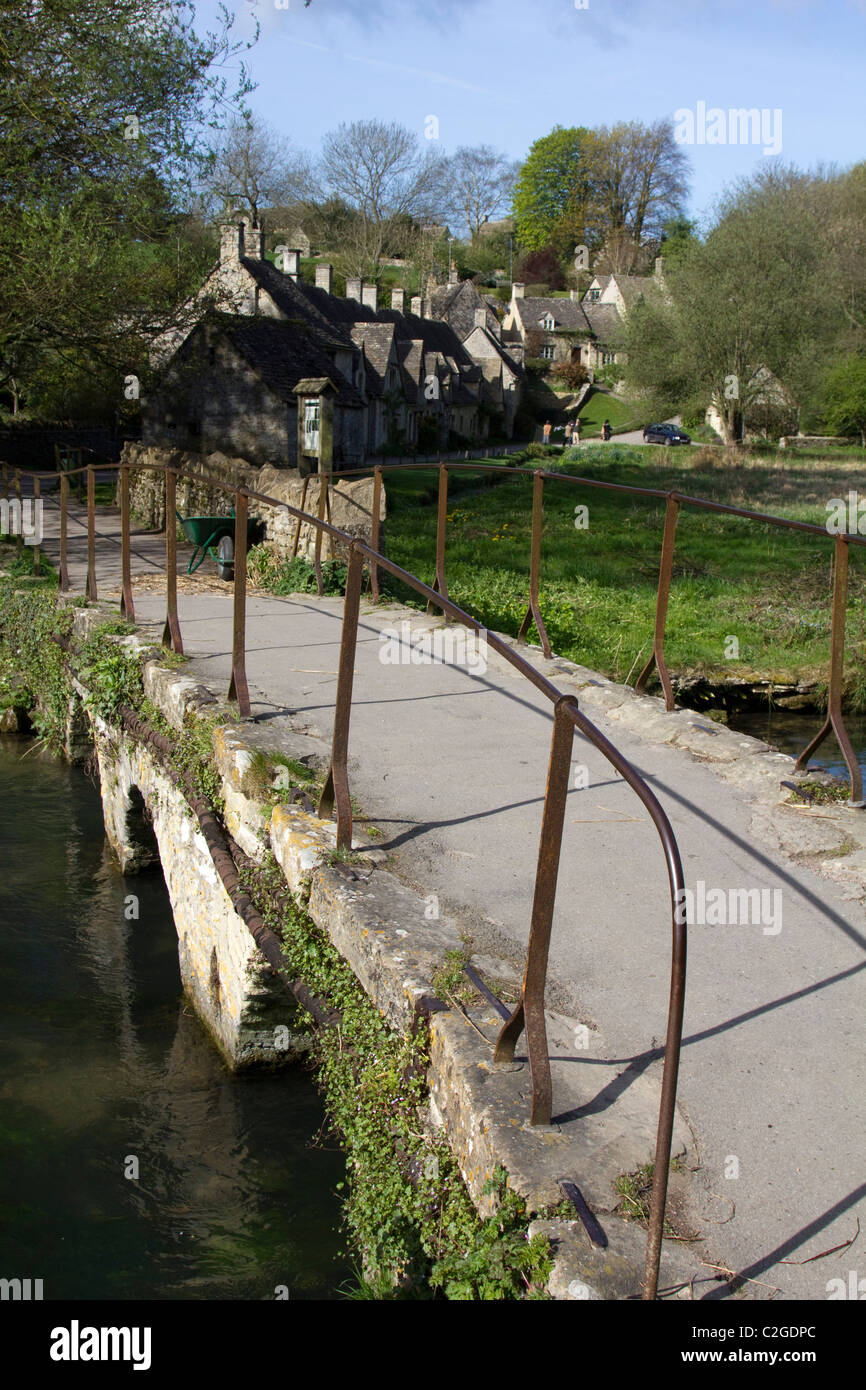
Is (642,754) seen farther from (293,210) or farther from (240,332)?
(293,210)

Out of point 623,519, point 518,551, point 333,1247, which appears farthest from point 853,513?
point 333,1247

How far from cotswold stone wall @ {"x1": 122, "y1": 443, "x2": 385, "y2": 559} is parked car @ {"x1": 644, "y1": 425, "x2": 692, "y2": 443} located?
122 feet

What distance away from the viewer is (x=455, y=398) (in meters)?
58.2

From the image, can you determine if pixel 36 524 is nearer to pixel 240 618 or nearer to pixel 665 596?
pixel 240 618

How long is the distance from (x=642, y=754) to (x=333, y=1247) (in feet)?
9.37

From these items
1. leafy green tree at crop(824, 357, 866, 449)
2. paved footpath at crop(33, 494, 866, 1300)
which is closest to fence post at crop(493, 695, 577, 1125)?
paved footpath at crop(33, 494, 866, 1300)

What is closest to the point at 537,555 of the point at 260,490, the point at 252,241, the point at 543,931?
the point at 543,931

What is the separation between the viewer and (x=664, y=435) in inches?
2013

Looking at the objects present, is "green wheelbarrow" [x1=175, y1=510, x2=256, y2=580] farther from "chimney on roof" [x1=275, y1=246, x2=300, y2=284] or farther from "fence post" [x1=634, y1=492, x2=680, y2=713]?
"chimney on roof" [x1=275, y1=246, x2=300, y2=284]

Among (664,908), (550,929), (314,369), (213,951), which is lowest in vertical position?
(213,951)

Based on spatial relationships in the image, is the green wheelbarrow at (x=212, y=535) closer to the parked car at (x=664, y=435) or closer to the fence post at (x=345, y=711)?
the fence post at (x=345, y=711)

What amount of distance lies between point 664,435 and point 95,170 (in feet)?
125

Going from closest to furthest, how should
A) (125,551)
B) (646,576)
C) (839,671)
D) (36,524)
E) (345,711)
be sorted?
(345,711)
(839,671)
(125,551)
(36,524)
(646,576)

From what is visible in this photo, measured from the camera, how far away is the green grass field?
41.9 ft
